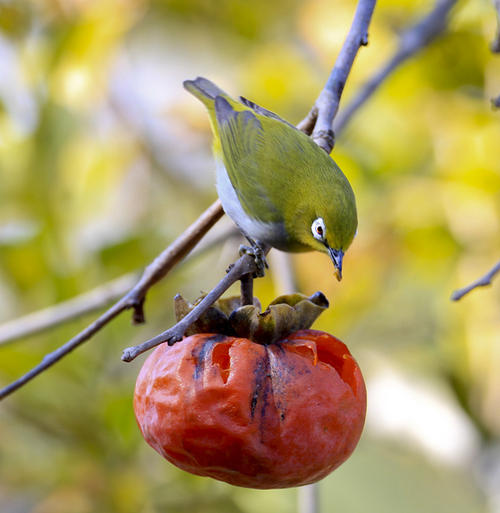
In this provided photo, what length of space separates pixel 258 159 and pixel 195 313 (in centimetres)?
110

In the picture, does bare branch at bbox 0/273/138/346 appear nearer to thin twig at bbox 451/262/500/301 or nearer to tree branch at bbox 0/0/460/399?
tree branch at bbox 0/0/460/399

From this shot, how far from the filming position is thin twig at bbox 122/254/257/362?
1.00m

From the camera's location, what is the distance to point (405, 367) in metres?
3.25

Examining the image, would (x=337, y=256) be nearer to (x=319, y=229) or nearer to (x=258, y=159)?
(x=319, y=229)

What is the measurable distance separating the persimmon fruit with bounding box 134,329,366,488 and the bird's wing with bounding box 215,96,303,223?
2.57 feet

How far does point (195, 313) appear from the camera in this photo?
108cm

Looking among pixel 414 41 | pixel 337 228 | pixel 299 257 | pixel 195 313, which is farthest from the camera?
pixel 299 257

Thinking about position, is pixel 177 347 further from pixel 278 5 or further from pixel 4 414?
pixel 278 5

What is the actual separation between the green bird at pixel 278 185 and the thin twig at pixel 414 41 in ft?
0.68

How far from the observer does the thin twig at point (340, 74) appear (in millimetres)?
1449

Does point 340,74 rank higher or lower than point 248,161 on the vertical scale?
higher

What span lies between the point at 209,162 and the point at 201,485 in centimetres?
169

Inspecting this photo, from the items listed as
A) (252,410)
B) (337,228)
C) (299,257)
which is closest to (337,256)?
(337,228)

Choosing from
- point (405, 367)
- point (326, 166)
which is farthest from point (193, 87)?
point (405, 367)
